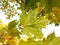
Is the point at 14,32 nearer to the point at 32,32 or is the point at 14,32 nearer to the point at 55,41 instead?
the point at 32,32

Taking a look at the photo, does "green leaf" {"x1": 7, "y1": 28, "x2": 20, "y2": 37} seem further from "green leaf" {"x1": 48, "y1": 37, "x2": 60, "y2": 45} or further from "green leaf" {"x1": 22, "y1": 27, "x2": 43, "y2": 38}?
"green leaf" {"x1": 48, "y1": 37, "x2": 60, "y2": 45}

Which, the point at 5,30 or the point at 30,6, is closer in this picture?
the point at 5,30

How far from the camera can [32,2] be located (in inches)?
52.2

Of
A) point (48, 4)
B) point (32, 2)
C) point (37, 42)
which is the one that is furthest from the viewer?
point (32, 2)

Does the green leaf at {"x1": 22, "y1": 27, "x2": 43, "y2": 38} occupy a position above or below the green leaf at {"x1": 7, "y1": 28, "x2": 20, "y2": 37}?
below

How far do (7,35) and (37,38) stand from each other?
0.44 feet

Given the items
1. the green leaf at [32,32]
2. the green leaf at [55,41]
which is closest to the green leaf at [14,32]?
the green leaf at [32,32]

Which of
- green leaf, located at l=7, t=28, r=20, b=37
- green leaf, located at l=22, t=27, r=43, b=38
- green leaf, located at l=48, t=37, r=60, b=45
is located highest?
green leaf, located at l=7, t=28, r=20, b=37

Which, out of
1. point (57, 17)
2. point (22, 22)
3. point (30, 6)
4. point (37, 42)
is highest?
point (30, 6)

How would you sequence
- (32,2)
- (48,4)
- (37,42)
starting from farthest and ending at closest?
(32,2) → (48,4) → (37,42)

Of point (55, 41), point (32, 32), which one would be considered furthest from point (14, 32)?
point (55, 41)

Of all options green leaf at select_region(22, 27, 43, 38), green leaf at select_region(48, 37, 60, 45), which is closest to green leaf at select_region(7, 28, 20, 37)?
green leaf at select_region(22, 27, 43, 38)

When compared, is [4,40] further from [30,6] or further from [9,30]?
[30,6]

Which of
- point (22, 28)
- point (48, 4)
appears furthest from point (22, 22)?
point (48, 4)
